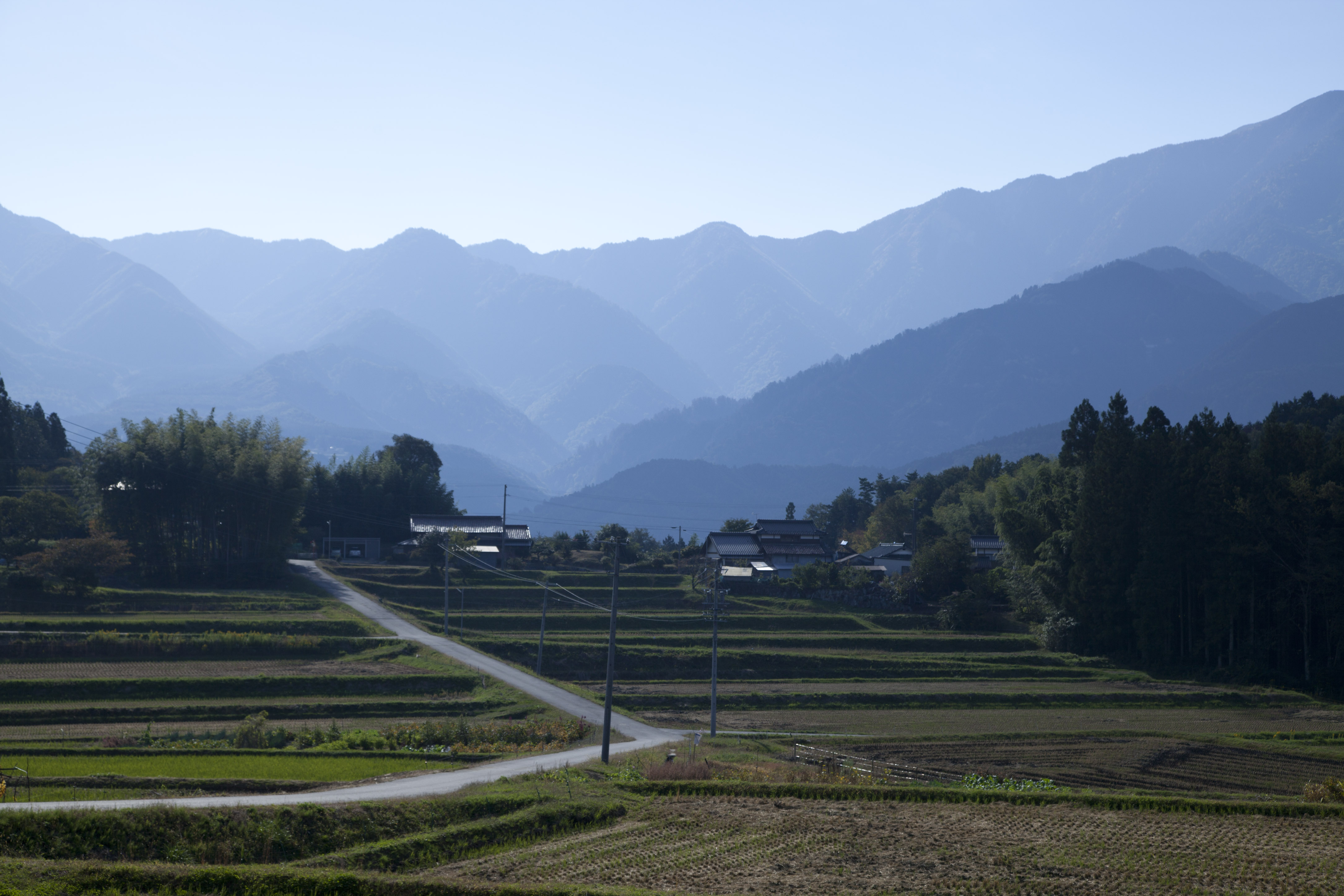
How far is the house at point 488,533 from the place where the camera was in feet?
282

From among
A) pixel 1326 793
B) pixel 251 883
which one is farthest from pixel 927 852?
pixel 1326 793

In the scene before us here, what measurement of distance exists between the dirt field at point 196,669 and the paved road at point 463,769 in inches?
182

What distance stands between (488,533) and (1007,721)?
194ft

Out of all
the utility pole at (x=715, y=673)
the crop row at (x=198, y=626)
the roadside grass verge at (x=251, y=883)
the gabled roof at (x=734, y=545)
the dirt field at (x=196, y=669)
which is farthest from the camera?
the gabled roof at (x=734, y=545)

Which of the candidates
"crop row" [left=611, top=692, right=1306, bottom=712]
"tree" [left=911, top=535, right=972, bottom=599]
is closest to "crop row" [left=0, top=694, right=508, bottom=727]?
"crop row" [left=611, top=692, right=1306, bottom=712]

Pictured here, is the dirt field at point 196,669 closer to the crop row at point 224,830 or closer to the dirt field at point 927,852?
the crop row at point 224,830

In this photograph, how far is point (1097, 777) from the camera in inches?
1189

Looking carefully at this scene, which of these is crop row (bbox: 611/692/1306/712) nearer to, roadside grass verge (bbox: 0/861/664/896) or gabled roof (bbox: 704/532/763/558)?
roadside grass verge (bbox: 0/861/664/896)

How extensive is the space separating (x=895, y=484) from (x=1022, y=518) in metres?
A: 67.4

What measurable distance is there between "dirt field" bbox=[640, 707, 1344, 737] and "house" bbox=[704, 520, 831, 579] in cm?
4388

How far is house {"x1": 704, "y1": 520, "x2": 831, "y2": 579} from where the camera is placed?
296ft

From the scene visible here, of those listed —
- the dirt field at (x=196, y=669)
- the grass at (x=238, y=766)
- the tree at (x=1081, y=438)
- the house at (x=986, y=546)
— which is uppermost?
the tree at (x=1081, y=438)

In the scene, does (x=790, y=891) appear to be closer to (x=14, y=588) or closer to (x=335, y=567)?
(x=14, y=588)

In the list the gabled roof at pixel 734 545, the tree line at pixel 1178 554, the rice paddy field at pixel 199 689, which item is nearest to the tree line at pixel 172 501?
the rice paddy field at pixel 199 689
